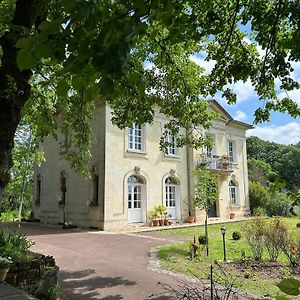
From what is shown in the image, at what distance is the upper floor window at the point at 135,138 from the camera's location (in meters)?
19.0

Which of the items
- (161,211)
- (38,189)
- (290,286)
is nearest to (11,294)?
(290,286)

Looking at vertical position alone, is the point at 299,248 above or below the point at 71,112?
below

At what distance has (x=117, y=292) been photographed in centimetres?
630

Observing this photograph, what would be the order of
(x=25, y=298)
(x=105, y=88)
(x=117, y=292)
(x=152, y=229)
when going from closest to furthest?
(x=105, y=88) → (x=25, y=298) → (x=117, y=292) → (x=152, y=229)

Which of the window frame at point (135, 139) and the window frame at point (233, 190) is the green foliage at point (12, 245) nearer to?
the window frame at point (135, 139)

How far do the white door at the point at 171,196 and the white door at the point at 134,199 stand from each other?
2288 millimetres

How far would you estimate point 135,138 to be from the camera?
63.3 feet

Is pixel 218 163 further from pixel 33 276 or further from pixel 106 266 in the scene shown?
pixel 33 276

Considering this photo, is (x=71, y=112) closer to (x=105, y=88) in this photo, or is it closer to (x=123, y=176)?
(x=105, y=88)

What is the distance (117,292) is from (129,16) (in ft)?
19.0

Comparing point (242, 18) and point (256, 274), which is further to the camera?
point (256, 274)

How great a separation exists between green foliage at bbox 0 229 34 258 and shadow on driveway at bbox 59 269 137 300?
4.11ft

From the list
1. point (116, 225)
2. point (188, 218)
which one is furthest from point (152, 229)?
point (188, 218)

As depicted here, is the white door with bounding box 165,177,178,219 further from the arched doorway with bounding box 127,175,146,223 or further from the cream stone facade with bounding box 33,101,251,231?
the arched doorway with bounding box 127,175,146,223
